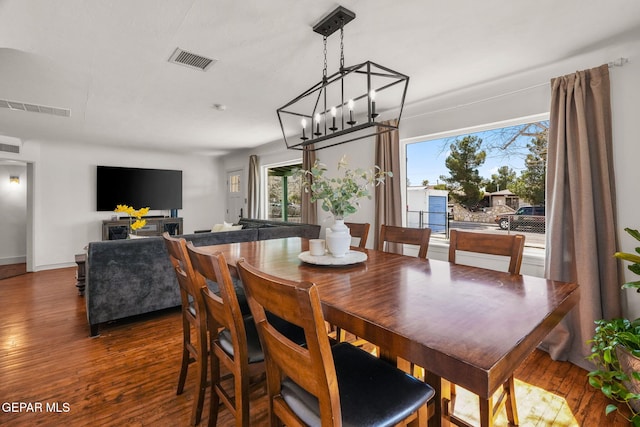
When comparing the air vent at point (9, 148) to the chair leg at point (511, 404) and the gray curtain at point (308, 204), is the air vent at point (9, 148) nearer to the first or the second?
the gray curtain at point (308, 204)

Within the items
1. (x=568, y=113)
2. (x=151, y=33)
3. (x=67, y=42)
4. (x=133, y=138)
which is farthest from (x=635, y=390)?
(x=133, y=138)

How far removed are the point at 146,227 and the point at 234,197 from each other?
1.97 m

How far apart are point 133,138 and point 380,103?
438cm

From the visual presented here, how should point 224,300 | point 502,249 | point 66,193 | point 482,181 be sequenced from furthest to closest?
point 66,193, point 482,181, point 502,249, point 224,300

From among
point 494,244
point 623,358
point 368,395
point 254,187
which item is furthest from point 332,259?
point 254,187

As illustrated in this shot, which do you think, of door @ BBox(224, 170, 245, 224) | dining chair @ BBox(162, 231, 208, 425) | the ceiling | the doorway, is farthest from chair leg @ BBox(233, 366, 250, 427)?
the doorway

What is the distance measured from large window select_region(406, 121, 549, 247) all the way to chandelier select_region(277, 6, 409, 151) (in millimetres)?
705

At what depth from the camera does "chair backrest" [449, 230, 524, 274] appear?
5.21ft

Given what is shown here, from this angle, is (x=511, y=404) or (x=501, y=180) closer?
(x=511, y=404)

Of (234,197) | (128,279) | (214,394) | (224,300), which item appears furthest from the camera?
(234,197)

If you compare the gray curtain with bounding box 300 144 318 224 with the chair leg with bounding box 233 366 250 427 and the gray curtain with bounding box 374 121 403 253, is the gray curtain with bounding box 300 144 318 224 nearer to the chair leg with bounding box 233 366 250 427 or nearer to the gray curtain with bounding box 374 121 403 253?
the gray curtain with bounding box 374 121 403 253

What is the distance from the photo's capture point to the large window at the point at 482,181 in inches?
111

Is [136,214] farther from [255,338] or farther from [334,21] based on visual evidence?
[334,21]

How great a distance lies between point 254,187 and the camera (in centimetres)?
624
